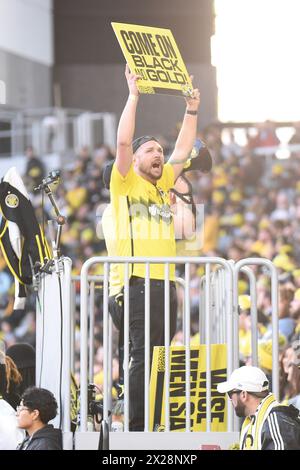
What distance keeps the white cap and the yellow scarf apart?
59 mm

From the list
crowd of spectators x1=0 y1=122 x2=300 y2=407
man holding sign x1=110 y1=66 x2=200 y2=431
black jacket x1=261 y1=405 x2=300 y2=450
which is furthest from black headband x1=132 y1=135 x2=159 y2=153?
crowd of spectators x1=0 y1=122 x2=300 y2=407

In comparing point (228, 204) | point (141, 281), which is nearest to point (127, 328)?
point (141, 281)

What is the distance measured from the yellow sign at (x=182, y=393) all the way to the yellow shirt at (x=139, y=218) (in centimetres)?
65

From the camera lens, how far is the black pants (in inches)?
221

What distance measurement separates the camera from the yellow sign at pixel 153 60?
6.27 m

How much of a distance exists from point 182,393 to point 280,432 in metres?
0.56

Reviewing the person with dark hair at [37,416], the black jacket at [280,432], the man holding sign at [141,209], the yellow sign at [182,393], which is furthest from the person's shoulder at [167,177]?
the black jacket at [280,432]

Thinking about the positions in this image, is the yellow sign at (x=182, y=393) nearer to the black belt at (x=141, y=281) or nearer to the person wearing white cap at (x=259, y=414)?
the person wearing white cap at (x=259, y=414)

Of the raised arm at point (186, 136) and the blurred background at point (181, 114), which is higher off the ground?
the blurred background at point (181, 114)

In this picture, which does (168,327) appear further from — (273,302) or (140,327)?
(273,302)

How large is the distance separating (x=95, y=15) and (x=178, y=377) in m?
3.98

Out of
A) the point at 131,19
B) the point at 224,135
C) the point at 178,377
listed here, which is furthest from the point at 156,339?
the point at 224,135

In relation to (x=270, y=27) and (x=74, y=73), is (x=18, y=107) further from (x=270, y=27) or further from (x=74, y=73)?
(x=270, y=27)

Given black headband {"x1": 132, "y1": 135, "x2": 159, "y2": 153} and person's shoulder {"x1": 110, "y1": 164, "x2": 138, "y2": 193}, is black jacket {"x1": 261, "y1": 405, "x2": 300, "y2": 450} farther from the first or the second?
black headband {"x1": 132, "y1": 135, "x2": 159, "y2": 153}
